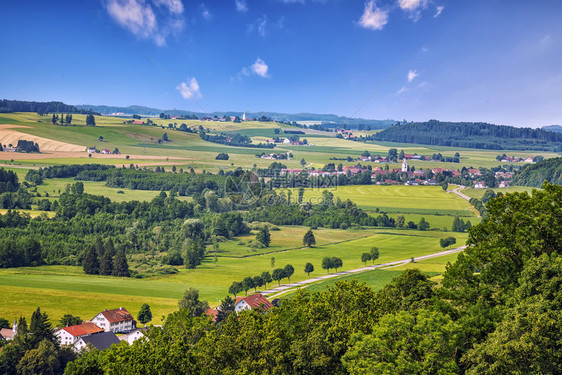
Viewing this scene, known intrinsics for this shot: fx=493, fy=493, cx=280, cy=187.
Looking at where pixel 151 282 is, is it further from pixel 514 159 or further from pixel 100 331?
pixel 514 159

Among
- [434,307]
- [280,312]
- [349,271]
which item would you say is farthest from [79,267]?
[434,307]

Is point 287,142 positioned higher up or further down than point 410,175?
higher up

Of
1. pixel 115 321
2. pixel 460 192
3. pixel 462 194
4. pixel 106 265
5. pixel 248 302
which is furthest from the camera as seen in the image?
pixel 460 192

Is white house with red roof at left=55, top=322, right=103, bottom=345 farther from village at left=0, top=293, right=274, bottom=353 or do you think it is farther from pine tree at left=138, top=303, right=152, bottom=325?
pine tree at left=138, top=303, right=152, bottom=325

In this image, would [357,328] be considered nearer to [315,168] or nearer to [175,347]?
[175,347]

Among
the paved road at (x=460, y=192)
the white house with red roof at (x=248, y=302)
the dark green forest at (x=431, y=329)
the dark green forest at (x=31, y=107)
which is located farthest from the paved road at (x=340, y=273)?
the dark green forest at (x=31, y=107)

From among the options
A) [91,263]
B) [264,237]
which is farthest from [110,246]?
[264,237]
